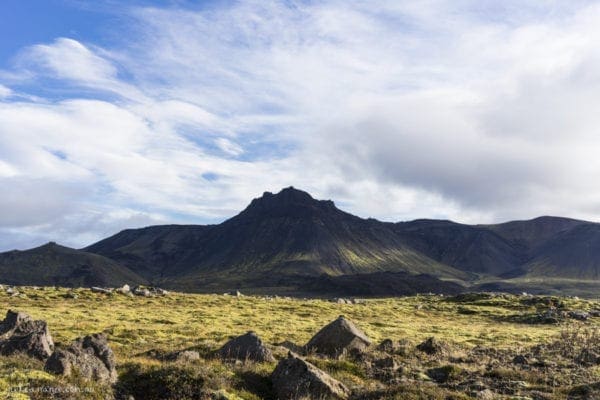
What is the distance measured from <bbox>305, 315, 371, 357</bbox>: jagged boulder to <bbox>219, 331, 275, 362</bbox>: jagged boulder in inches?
171

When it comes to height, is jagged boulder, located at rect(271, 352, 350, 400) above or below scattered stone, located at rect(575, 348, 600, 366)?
above

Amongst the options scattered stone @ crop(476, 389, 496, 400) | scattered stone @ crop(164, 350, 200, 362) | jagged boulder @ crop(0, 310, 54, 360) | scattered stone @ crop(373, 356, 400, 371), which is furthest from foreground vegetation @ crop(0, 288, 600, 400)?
jagged boulder @ crop(0, 310, 54, 360)

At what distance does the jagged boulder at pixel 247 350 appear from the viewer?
2486 cm

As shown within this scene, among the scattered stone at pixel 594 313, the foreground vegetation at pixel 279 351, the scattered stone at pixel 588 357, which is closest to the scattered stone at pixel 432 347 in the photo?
the foreground vegetation at pixel 279 351

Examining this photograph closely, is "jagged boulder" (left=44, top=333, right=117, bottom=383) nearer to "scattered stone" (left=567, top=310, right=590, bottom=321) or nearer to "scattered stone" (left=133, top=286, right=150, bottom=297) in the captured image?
"scattered stone" (left=133, top=286, right=150, bottom=297)

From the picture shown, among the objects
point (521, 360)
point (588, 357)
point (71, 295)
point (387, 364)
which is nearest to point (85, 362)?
point (387, 364)

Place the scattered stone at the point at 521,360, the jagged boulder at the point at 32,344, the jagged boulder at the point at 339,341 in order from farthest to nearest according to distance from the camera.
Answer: the jagged boulder at the point at 339,341, the scattered stone at the point at 521,360, the jagged boulder at the point at 32,344

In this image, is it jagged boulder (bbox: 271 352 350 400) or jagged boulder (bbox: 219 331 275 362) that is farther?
jagged boulder (bbox: 219 331 275 362)

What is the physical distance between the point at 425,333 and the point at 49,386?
4291cm

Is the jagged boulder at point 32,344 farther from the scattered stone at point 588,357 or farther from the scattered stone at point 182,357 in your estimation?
the scattered stone at point 588,357

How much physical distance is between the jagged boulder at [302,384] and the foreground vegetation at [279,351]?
1.83 ft

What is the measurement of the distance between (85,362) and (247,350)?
30.9 feet

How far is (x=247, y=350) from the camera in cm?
2523

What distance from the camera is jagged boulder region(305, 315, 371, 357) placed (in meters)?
29.1
